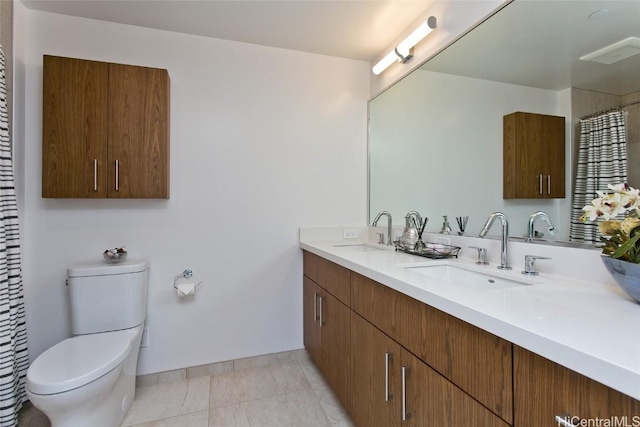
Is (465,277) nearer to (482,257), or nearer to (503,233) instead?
(482,257)

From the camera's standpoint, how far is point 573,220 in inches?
45.5

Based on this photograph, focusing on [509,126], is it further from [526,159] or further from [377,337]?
[377,337]

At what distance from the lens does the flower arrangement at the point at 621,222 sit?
81 cm

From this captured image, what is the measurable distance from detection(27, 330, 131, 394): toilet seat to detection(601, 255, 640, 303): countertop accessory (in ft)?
6.29

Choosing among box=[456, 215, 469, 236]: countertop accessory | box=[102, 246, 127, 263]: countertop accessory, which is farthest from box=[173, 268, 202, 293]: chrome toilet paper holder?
box=[456, 215, 469, 236]: countertop accessory

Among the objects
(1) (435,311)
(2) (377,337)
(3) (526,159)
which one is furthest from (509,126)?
(2) (377,337)

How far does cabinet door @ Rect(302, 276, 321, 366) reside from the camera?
6.65ft

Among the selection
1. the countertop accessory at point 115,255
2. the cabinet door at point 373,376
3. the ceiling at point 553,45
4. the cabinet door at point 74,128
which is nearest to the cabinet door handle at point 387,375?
the cabinet door at point 373,376

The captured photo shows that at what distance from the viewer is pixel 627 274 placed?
0.79 metres

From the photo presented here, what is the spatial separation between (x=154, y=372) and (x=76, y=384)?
0.83m

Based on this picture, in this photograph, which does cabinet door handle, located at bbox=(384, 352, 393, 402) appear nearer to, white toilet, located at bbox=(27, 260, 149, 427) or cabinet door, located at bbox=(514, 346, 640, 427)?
cabinet door, located at bbox=(514, 346, 640, 427)

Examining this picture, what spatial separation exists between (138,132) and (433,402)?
199 centimetres

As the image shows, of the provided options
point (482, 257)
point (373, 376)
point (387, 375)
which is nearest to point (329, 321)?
point (373, 376)

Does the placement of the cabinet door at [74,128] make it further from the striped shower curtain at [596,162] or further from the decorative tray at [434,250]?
the striped shower curtain at [596,162]
